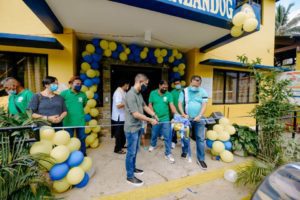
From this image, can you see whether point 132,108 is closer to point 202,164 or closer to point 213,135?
point 202,164

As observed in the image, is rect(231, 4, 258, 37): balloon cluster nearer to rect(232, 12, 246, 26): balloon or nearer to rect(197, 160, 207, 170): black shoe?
rect(232, 12, 246, 26): balloon

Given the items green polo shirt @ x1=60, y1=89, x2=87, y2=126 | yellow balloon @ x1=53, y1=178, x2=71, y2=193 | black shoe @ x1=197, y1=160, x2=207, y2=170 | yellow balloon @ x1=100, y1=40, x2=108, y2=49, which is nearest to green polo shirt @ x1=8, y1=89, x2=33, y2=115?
green polo shirt @ x1=60, y1=89, x2=87, y2=126

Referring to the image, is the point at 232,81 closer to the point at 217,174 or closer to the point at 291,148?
the point at 291,148

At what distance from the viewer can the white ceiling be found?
108 inches

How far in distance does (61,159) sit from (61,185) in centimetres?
38

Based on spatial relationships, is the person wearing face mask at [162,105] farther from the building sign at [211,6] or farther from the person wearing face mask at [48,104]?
the person wearing face mask at [48,104]

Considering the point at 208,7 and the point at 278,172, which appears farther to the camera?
the point at 208,7

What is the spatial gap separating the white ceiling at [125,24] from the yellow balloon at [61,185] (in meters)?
2.73

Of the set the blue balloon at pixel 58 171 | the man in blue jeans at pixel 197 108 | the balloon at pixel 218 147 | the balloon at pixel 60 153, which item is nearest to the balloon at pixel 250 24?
the man in blue jeans at pixel 197 108

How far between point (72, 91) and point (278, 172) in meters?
3.03

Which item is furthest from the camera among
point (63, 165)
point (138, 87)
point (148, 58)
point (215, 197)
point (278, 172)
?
point (148, 58)

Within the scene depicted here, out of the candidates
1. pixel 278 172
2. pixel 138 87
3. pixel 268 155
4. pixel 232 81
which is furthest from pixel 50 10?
pixel 232 81

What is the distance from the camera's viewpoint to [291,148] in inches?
104

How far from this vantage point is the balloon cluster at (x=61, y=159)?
6.40ft
